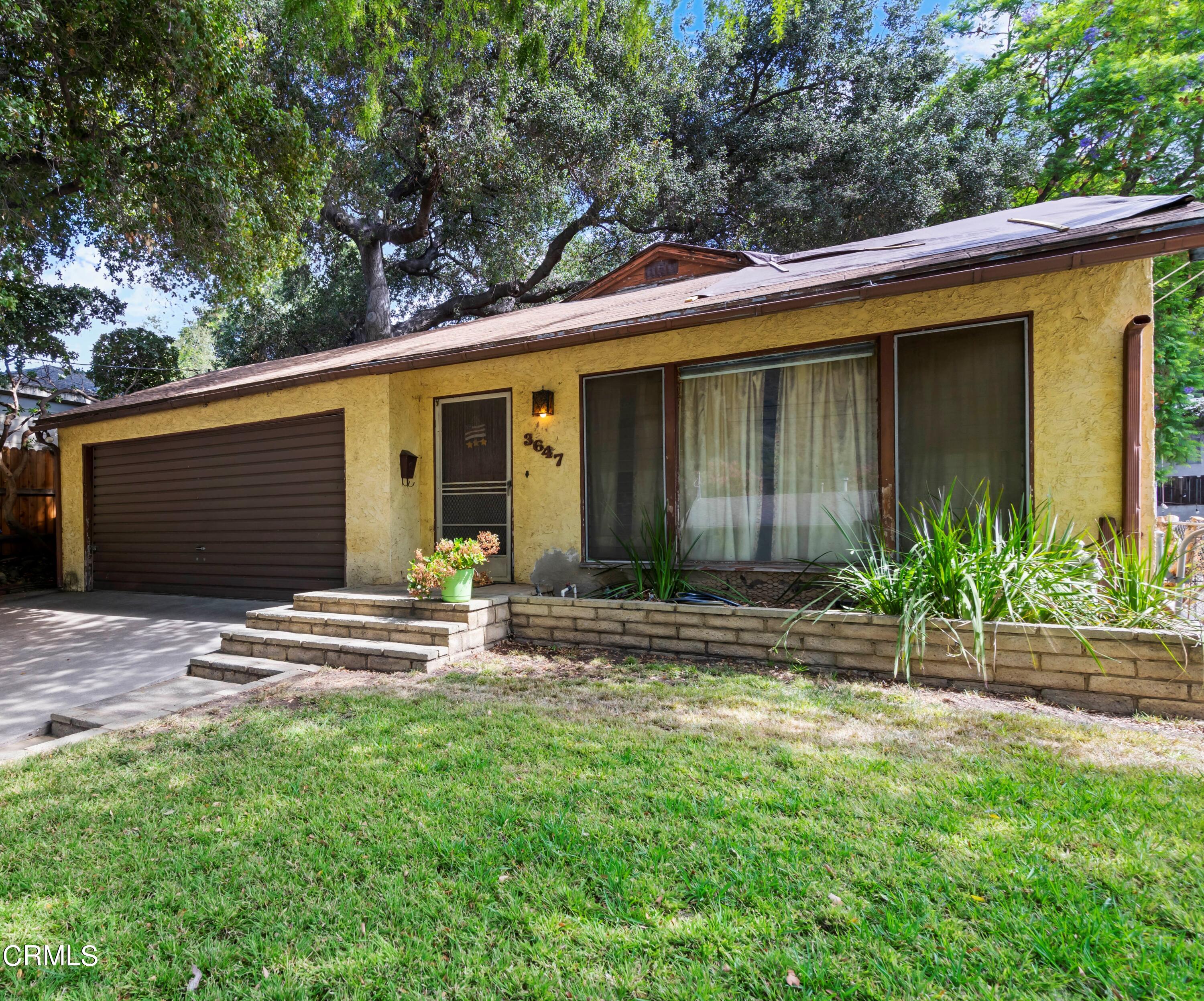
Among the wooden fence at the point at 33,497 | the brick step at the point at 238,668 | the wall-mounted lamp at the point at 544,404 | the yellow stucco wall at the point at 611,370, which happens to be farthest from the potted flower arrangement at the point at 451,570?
the wooden fence at the point at 33,497

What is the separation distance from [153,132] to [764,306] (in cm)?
693

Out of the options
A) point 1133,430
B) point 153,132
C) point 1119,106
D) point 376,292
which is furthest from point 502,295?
point 1133,430

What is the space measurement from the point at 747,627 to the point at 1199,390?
15.0 m

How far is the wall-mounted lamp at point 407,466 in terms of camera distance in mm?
6914

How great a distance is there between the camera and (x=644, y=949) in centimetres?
167

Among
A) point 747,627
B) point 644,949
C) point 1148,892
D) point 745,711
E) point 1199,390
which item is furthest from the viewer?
point 1199,390

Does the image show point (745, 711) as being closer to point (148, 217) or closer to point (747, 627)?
point (747, 627)

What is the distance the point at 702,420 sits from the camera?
572cm

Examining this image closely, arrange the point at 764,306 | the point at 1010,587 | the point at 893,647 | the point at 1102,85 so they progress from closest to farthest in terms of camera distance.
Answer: the point at 1010,587 → the point at 893,647 → the point at 764,306 → the point at 1102,85

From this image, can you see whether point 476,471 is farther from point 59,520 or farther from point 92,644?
point 59,520

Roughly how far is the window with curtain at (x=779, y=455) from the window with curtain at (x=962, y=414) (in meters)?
0.24

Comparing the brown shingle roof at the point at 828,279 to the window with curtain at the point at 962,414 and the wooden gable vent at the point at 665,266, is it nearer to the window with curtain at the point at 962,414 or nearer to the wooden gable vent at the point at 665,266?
the window with curtain at the point at 962,414

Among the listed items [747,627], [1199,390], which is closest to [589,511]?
[747,627]

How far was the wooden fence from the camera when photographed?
10156 mm
